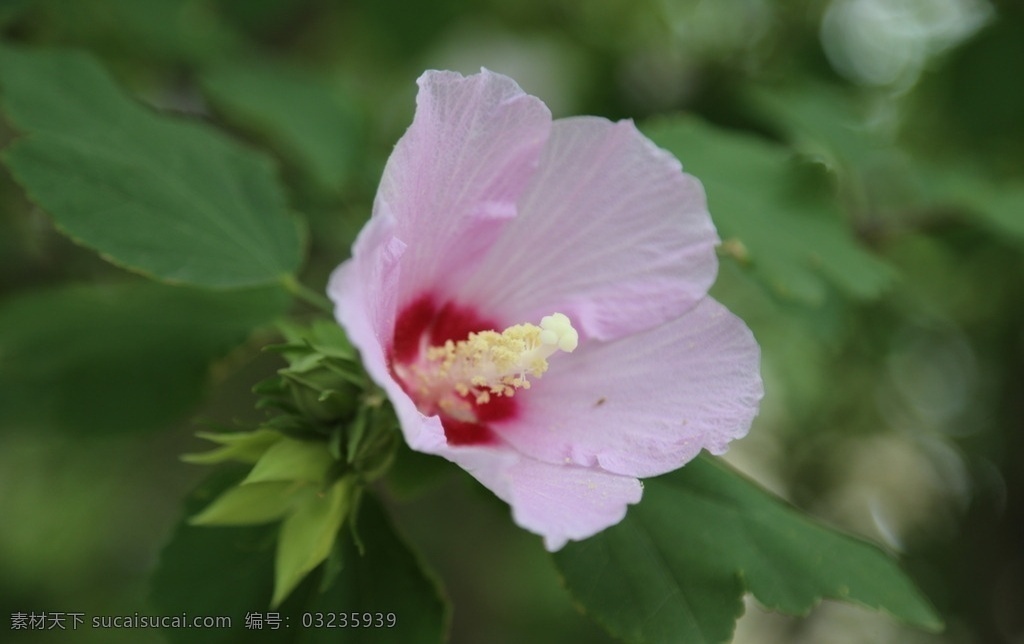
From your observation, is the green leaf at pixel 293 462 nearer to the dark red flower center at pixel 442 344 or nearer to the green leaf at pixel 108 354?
the dark red flower center at pixel 442 344

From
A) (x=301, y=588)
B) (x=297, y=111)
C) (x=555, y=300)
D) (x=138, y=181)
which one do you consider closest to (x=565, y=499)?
(x=555, y=300)

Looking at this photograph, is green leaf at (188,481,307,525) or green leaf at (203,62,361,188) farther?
green leaf at (203,62,361,188)

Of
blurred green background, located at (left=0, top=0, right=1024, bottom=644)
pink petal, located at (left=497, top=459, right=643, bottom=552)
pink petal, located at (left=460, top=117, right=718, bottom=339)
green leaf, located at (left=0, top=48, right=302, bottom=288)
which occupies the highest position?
pink petal, located at (left=460, top=117, right=718, bottom=339)

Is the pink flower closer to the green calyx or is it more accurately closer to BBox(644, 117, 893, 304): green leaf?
the green calyx

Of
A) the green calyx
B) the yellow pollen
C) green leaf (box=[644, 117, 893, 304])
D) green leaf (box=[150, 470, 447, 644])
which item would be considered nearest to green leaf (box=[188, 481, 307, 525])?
the green calyx

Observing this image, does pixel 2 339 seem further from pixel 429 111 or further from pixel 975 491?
pixel 975 491

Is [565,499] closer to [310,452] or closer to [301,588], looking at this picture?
[310,452]

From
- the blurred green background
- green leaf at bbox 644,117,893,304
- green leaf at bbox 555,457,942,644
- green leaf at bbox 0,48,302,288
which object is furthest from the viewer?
the blurred green background
